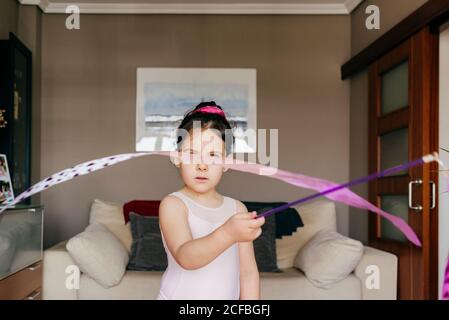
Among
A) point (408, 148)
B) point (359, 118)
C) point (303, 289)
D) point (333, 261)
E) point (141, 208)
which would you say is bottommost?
point (303, 289)

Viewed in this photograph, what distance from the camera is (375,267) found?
5.98ft

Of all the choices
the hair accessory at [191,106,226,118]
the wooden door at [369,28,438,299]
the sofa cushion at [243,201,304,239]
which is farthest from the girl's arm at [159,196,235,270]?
the sofa cushion at [243,201,304,239]

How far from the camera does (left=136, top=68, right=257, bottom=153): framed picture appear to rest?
236 cm

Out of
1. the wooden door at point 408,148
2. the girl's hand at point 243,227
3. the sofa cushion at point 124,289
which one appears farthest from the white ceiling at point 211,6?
the girl's hand at point 243,227

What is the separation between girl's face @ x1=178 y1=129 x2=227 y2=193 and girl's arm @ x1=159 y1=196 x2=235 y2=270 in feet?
0.11

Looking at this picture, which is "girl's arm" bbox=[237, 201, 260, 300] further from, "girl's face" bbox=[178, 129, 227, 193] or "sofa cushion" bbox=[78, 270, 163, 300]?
"sofa cushion" bbox=[78, 270, 163, 300]

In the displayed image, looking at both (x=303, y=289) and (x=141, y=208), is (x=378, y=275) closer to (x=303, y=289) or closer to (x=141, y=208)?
(x=303, y=289)

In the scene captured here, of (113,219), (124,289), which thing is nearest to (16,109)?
(113,219)

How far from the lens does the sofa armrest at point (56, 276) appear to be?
5.89ft

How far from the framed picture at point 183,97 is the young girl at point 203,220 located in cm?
160

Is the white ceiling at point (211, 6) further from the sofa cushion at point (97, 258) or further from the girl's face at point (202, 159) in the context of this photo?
the girl's face at point (202, 159)

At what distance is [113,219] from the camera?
217cm

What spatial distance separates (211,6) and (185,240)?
1.98 meters
